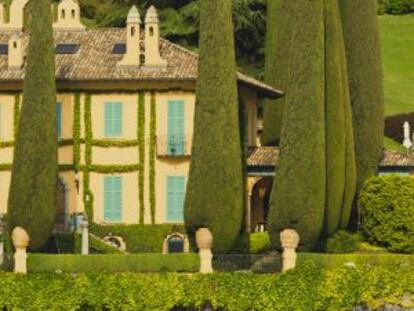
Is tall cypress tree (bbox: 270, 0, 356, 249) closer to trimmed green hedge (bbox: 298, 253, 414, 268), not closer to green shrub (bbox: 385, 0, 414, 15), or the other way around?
trimmed green hedge (bbox: 298, 253, 414, 268)

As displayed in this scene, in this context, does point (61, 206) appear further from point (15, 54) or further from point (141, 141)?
point (15, 54)

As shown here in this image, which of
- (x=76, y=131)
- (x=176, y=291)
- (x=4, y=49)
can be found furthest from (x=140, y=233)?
(x=176, y=291)

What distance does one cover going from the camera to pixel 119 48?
5150 cm

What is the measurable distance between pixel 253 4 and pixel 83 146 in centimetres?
1740

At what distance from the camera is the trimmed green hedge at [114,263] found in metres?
40.2

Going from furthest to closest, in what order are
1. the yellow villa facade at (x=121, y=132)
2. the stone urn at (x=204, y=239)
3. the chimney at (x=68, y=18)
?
1. the chimney at (x=68, y=18)
2. the yellow villa facade at (x=121, y=132)
3. the stone urn at (x=204, y=239)

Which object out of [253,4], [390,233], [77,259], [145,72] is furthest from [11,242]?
[253,4]

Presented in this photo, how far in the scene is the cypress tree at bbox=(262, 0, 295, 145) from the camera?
54000 millimetres

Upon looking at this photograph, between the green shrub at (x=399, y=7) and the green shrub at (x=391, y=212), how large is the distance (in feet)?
212

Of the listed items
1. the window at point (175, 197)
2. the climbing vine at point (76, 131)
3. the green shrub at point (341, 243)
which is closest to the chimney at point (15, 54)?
the climbing vine at point (76, 131)

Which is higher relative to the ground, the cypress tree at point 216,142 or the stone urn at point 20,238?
the cypress tree at point 216,142

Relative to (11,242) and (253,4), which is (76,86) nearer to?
(11,242)

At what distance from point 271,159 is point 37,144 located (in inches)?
418

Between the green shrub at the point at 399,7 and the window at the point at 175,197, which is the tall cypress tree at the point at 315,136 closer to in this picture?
the window at the point at 175,197
